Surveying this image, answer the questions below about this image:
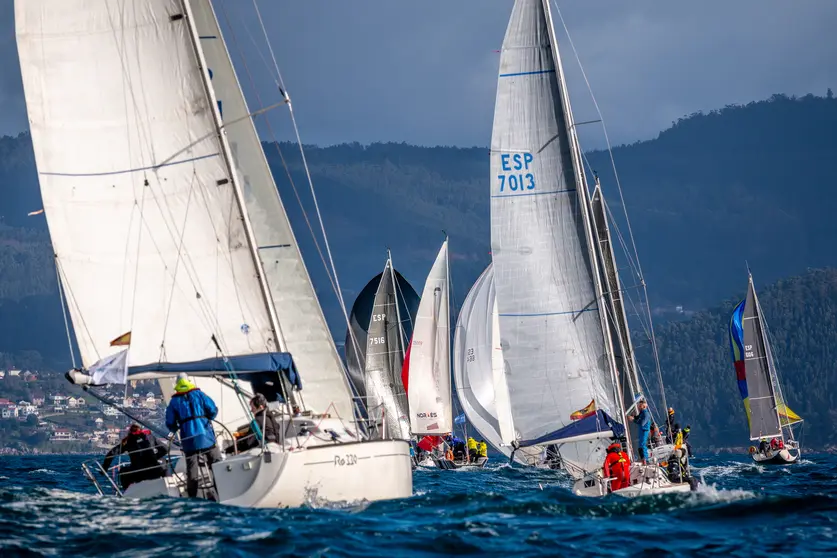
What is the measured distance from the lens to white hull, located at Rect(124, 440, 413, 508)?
15.2 m

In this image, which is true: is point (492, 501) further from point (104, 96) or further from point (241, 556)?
point (104, 96)

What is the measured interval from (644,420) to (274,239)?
8470mm

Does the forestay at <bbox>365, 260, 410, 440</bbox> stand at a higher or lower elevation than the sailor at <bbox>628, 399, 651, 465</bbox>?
higher

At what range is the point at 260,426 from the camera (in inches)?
652

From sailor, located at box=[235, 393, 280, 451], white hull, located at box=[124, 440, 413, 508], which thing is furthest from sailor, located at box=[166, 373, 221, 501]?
sailor, located at box=[235, 393, 280, 451]

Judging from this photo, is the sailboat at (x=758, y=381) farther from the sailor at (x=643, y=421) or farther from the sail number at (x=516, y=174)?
the sailor at (x=643, y=421)

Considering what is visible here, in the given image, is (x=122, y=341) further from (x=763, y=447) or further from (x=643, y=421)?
(x=763, y=447)

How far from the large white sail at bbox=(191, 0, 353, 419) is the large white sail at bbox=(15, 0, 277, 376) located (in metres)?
1.83

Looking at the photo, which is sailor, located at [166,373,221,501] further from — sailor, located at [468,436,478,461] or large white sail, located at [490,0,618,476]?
sailor, located at [468,436,478,461]

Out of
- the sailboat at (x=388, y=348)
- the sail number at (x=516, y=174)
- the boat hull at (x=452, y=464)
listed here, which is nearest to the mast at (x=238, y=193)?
the sail number at (x=516, y=174)

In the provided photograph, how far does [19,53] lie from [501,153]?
1068cm

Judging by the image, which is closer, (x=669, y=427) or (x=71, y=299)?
(x=71, y=299)

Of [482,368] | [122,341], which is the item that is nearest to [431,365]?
[482,368]

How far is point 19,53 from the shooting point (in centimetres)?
1805
